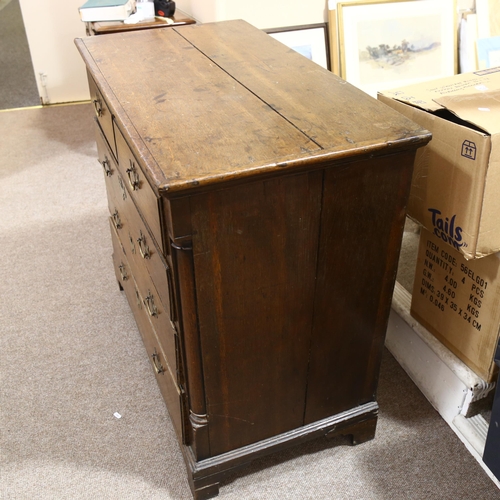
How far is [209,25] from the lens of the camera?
6.34 feet

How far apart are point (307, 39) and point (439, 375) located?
4.73ft

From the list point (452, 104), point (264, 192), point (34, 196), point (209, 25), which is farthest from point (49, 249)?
point (452, 104)

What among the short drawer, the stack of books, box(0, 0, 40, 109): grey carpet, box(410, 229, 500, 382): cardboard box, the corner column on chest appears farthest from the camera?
box(0, 0, 40, 109): grey carpet

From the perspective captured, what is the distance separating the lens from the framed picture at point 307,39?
232 cm

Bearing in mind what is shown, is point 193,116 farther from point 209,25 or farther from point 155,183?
point 209,25

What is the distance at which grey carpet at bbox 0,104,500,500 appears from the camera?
1556 millimetres

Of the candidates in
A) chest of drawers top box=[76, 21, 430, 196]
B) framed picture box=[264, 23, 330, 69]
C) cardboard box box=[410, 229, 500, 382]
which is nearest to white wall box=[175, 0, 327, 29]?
framed picture box=[264, 23, 330, 69]

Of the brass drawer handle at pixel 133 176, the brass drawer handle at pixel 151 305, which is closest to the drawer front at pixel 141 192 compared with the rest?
the brass drawer handle at pixel 133 176

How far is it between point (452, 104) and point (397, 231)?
335 mm

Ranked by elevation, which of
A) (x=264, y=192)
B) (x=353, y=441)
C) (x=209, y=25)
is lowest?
(x=353, y=441)

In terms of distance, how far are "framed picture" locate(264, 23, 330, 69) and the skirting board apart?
3.46 ft

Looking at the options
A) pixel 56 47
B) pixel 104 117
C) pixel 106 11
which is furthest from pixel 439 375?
pixel 56 47

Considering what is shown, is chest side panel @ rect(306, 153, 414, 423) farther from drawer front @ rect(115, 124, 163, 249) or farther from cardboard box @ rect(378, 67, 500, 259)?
drawer front @ rect(115, 124, 163, 249)

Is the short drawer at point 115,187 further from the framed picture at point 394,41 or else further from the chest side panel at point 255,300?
the framed picture at point 394,41
